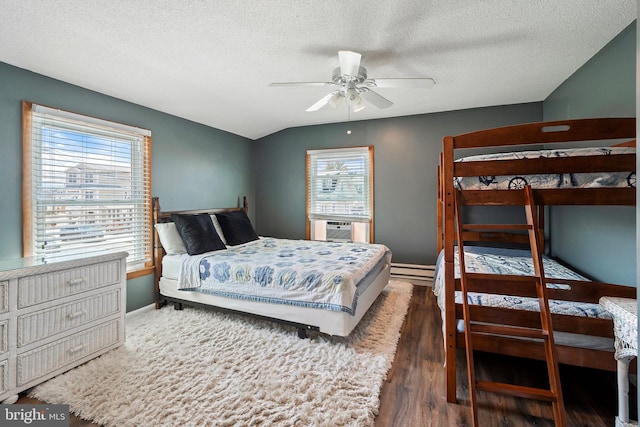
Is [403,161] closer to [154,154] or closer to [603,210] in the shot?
[603,210]

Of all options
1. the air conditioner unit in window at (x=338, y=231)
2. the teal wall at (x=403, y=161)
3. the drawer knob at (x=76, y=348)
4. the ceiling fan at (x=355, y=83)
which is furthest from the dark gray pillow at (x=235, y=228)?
the ceiling fan at (x=355, y=83)

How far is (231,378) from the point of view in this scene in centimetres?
188

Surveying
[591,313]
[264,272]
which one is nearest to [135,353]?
[264,272]

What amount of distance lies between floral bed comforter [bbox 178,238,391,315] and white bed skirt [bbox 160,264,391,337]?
6 centimetres

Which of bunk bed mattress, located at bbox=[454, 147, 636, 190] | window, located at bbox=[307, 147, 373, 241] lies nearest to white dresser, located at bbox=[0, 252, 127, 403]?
bunk bed mattress, located at bbox=[454, 147, 636, 190]

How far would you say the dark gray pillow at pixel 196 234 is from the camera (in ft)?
10.3

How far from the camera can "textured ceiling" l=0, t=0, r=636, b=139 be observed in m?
1.73

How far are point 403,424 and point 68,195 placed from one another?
325 cm

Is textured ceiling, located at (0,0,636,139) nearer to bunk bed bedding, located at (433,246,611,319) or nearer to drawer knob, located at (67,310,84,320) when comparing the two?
bunk bed bedding, located at (433,246,611,319)

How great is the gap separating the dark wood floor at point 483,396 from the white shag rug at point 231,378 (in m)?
0.12

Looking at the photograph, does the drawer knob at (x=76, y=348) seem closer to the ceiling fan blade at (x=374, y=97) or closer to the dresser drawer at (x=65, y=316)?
the dresser drawer at (x=65, y=316)

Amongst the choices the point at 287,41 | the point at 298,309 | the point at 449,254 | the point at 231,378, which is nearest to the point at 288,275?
the point at 298,309

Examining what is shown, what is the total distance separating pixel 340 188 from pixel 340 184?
7 centimetres

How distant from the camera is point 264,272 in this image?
257 cm
